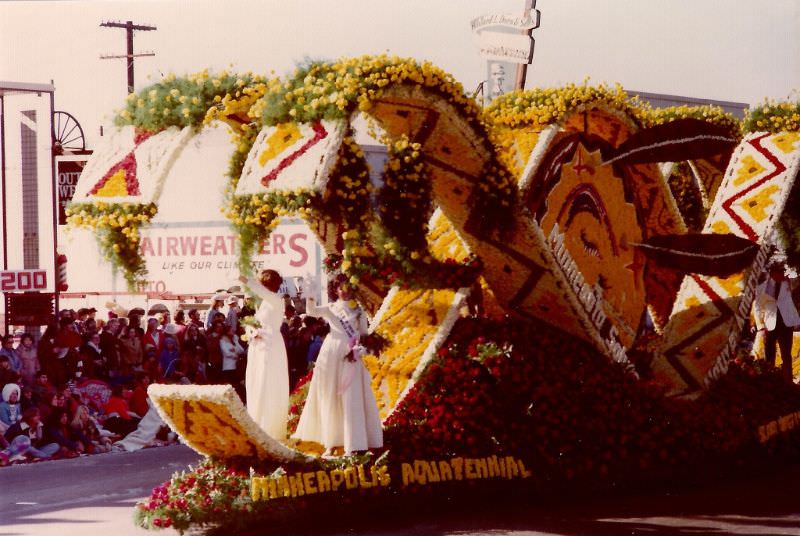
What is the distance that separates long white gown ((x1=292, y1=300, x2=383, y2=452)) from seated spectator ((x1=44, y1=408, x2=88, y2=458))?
17.2 ft

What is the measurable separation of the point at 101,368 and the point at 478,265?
7220 mm

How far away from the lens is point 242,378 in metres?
19.4

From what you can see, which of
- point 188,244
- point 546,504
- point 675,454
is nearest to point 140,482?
point 546,504

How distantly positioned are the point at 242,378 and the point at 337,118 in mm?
9541

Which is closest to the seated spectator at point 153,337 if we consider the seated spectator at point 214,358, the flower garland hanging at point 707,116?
the seated spectator at point 214,358

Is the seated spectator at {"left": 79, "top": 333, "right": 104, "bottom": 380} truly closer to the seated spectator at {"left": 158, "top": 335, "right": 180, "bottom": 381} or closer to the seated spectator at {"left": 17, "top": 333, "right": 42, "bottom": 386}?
the seated spectator at {"left": 158, "top": 335, "right": 180, "bottom": 381}

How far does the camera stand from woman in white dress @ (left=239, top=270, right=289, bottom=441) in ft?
38.9

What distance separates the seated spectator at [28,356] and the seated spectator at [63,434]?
62cm

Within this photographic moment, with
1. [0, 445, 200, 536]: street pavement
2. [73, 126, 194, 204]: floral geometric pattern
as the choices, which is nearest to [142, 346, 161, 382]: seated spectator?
[0, 445, 200, 536]: street pavement

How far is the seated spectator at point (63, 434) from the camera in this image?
615 inches

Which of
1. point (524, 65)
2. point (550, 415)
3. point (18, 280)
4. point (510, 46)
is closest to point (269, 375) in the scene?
point (550, 415)

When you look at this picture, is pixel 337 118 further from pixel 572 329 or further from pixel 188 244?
pixel 188 244

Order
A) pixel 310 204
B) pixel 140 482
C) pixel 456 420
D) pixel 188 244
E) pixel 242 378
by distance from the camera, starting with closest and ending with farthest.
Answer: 1. pixel 310 204
2. pixel 456 420
3. pixel 140 482
4. pixel 242 378
5. pixel 188 244

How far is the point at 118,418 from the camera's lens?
17.1 metres
